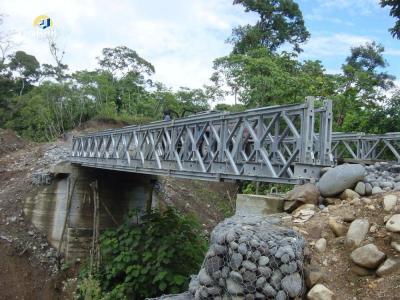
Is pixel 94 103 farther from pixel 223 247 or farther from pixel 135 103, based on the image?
pixel 223 247

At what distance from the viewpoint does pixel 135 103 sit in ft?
142

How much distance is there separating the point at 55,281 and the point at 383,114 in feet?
49.4

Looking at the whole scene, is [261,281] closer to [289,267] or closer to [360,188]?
[289,267]

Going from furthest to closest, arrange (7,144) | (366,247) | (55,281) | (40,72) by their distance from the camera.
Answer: (40,72), (7,144), (55,281), (366,247)

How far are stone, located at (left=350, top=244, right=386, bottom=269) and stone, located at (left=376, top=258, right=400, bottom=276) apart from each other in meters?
0.07

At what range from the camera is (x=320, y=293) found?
5.09 metres

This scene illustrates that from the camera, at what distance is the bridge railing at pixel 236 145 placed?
7.33 metres

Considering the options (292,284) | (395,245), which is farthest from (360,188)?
(292,284)

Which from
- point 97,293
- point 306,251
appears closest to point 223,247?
point 306,251


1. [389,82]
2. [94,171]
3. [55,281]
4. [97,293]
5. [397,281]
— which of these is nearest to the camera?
[397,281]

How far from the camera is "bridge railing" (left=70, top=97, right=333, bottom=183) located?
733cm

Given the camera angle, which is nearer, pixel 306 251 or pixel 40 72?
pixel 306 251

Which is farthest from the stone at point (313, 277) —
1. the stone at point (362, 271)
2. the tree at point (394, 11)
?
the tree at point (394, 11)

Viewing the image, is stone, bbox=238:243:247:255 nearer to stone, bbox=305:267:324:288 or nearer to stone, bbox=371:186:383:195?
stone, bbox=305:267:324:288
